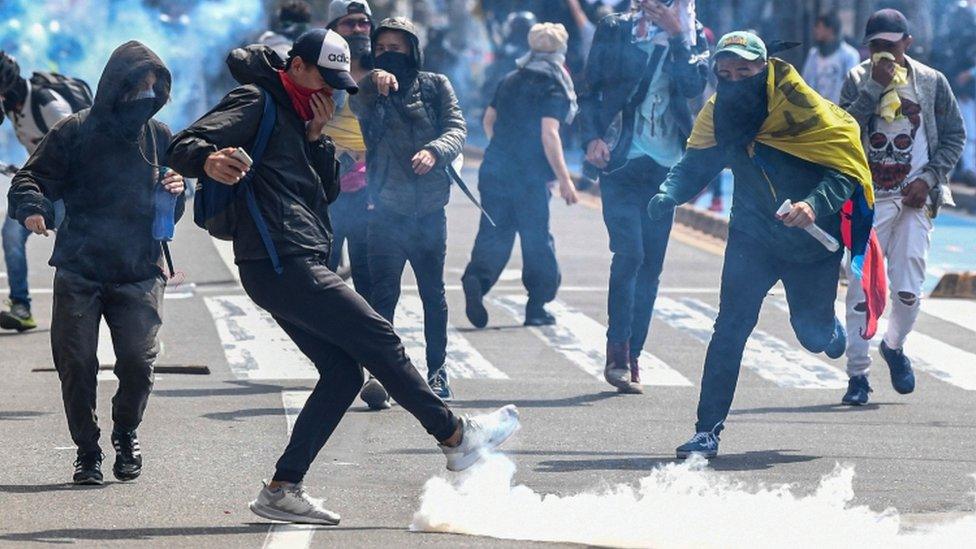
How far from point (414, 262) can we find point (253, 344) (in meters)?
2.43

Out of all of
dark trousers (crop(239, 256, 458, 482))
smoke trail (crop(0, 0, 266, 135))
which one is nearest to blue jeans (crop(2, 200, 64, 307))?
dark trousers (crop(239, 256, 458, 482))

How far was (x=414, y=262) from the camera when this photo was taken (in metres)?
9.94

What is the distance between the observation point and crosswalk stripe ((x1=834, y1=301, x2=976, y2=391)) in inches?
443

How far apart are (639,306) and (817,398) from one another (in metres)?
0.99

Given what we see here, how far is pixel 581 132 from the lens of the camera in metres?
10.8

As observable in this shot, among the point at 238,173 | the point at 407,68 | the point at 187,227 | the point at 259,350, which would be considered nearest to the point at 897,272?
the point at 407,68

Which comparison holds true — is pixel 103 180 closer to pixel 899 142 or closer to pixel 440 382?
pixel 440 382

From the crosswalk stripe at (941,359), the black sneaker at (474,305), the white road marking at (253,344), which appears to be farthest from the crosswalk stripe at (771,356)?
the white road marking at (253,344)

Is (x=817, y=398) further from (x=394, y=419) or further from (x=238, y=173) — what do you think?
(x=238, y=173)

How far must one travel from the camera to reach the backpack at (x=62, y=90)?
11219mm

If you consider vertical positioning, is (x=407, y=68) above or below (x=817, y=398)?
above

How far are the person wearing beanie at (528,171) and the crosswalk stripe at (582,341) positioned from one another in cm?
25

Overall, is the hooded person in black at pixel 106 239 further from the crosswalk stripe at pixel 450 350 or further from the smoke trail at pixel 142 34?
the smoke trail at pixel 142 34

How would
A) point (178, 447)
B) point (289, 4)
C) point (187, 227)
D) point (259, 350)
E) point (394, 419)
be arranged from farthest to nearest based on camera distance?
point (187, 227), point (289, 4), point (259, 350), point (394, 419), point (178, 447)
